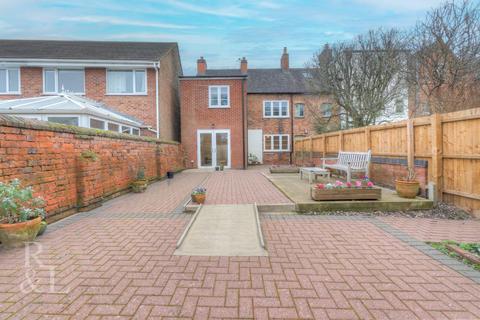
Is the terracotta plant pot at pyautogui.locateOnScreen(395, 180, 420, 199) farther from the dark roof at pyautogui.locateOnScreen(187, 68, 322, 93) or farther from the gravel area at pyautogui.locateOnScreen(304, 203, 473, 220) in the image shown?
the dark roof at pyautogui.locateOnScreen(187, 68, 322, 93)

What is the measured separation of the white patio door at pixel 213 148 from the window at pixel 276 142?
5549mm

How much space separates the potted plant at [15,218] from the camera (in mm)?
3459

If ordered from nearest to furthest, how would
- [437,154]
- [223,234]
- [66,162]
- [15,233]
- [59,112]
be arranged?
1. [15,233]
2. [223,234]
3. [66,162]
4. [437,154]
5. [59,112]

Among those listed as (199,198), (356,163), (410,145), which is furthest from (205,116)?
(410,145)

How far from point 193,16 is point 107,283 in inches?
494

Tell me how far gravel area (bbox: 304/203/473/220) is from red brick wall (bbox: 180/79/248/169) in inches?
462

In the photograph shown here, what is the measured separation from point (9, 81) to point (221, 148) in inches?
506

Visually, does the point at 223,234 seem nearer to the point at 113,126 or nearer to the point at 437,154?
the point at 437,154

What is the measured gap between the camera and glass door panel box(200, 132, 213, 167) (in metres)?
17.1

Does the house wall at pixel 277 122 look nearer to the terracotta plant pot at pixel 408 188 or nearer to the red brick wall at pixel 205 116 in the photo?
the red brick wall at pixel 205 116

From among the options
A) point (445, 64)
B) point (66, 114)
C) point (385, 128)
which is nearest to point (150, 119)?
point (66, 114)

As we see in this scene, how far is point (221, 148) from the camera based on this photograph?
17.0 metres

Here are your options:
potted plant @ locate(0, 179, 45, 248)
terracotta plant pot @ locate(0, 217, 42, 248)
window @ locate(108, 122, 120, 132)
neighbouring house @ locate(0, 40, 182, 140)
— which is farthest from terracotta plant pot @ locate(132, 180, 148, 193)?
neighbouring house @ locate(0, 40, 182, 140)

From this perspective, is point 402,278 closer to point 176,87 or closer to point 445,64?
point 445,64
